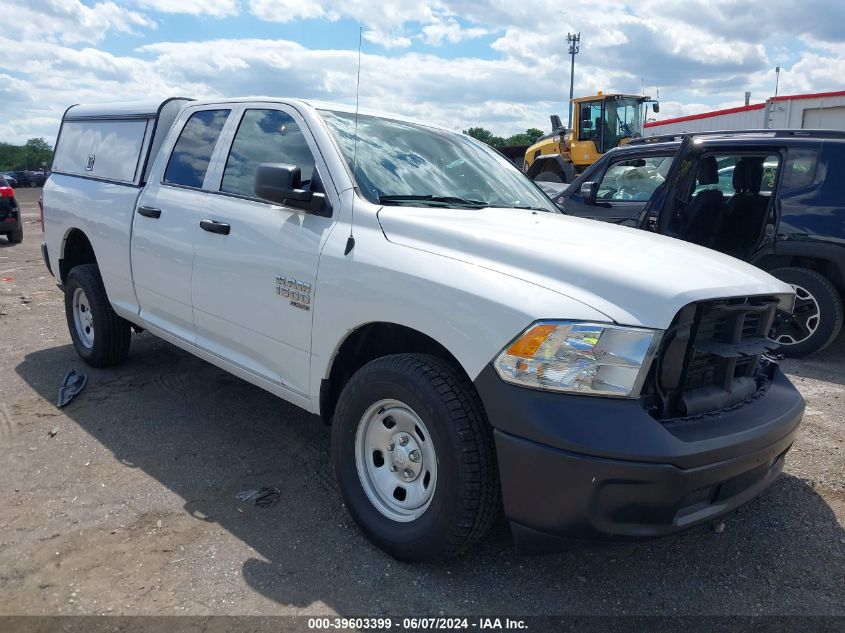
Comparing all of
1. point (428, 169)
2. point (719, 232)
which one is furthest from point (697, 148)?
point (428, 169)

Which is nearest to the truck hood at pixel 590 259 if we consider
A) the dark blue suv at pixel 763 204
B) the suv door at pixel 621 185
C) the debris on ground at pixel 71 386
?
the dark blue suv at pixel 763 204

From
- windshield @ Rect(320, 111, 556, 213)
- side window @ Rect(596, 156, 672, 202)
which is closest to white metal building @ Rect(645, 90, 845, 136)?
side window @ Rect(596, 156, 672, 202)

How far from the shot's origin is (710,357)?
9.34 feet

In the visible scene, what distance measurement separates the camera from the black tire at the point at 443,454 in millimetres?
2650

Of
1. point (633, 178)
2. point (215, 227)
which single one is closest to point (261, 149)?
point (215, 227)

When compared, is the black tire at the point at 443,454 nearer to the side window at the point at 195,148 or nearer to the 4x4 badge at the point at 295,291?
the 4x4 badge at the point at 295,291

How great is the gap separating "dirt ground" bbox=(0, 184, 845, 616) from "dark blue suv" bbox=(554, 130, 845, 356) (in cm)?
156

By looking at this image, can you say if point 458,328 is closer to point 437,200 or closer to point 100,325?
point 437,200

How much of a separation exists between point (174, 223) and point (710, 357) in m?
3.06

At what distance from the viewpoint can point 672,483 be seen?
7.84ft

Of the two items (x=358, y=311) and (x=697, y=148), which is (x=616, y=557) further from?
(x=697, y=148)

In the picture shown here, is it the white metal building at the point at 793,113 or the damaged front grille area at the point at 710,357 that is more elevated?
the white metal building at the point at 793,113

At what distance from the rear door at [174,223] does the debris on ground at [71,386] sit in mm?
851

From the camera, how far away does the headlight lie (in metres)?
2.46
